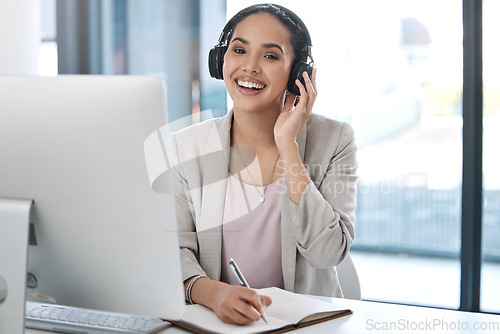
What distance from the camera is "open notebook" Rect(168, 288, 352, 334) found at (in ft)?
3.52

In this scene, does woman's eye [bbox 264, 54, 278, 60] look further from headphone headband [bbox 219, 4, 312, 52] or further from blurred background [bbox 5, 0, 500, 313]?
blurred background [bbox 5, 0, 500, 313]

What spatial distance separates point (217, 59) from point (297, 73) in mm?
241

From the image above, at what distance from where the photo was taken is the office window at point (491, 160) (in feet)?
8.70

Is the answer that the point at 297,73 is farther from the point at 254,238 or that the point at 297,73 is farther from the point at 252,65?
the point at 254,238

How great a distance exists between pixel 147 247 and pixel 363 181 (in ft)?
8.20

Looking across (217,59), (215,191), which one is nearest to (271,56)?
(217,59)

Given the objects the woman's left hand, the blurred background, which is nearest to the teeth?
the woman's left hand

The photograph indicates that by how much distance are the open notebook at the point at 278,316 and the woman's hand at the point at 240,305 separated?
1cm

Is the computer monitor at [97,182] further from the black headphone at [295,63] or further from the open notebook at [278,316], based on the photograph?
the black headphone at [295,63]

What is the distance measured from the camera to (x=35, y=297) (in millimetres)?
1000

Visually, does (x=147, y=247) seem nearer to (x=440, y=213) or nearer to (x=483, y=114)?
(x=483, y=114)

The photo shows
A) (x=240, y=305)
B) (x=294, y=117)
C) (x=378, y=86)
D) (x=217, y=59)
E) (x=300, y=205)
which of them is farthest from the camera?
(x=378, y=86)

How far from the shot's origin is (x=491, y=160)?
2.75m

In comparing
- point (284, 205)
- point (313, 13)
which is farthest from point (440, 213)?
point (284, 205)
